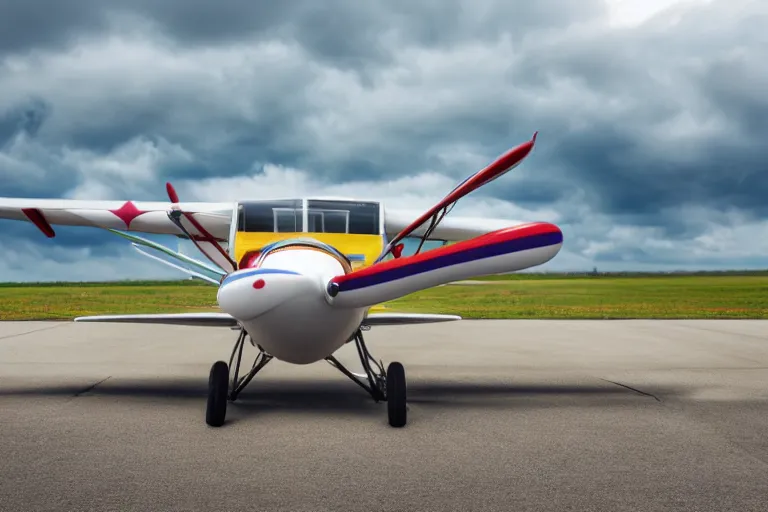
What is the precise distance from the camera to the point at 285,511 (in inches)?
138

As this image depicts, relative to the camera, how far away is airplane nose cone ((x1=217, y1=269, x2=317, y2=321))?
4.61m

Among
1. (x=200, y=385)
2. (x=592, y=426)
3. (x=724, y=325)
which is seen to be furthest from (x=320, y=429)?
(x=724, y=325)

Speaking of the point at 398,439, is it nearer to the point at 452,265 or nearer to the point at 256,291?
the point at 452,265

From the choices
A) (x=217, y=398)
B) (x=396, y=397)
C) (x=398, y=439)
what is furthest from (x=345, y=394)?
(x=398, y=439)

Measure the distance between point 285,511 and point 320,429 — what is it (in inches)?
87.7

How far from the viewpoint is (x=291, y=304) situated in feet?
15.6

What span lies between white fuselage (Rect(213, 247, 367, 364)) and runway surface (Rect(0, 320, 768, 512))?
86 cm

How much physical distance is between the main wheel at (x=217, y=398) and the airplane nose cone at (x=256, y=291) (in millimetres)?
1382

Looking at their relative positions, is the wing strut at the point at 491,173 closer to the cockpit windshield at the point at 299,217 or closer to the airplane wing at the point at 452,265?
the airplane wing at the point at 452,265

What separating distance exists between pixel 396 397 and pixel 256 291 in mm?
1963

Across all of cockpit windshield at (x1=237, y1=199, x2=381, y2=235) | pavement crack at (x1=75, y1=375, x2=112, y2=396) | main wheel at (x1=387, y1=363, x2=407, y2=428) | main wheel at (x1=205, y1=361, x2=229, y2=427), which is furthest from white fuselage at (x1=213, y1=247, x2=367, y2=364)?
pavement crack at (x1=75, y1=375, x2=112, y2=396)

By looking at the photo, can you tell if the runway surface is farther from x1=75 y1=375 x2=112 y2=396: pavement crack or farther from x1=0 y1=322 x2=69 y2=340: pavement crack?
x1=0 y1=322 x2=69 y2=340: pavement crack

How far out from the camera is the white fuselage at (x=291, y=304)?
182 inches

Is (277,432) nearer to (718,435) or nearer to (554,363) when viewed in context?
(718,435)
